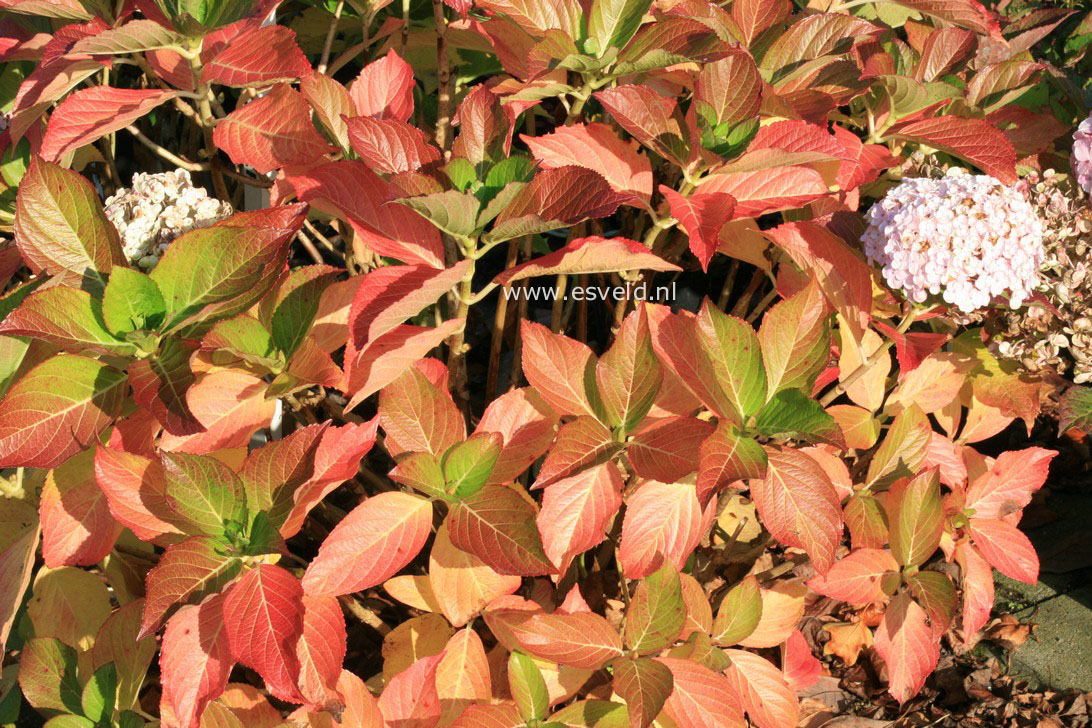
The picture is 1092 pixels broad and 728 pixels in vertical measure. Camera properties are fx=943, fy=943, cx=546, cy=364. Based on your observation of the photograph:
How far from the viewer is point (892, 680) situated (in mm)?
1123

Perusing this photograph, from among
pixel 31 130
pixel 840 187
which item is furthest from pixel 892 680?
pixel 31 130

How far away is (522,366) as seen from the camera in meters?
1.05

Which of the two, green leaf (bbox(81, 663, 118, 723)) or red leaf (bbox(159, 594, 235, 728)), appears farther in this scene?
green leaf (bbox(81, 663, 118, 723))

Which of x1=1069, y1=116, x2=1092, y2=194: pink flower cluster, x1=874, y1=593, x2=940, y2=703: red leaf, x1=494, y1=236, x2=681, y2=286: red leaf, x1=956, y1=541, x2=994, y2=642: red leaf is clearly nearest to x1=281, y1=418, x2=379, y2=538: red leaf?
x1=494, y1=236, x2=681, y2=286: red leaf

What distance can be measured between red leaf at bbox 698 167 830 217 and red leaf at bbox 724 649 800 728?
531 millimetres

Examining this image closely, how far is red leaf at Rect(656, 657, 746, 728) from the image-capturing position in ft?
3.21

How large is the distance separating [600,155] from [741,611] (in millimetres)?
543

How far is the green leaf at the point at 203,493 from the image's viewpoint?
2.75 ft

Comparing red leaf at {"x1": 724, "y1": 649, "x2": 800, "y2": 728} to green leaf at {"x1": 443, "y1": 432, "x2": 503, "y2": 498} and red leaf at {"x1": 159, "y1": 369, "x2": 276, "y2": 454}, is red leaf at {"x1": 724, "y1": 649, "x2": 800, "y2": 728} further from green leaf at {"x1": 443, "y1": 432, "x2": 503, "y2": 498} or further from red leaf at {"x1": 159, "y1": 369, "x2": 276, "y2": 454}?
red leaf at {"x1": 159, "y1": 369, "x2": 276, "y2": 454}

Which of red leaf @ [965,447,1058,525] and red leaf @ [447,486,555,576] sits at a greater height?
red leaf @ [447,486,555,576]

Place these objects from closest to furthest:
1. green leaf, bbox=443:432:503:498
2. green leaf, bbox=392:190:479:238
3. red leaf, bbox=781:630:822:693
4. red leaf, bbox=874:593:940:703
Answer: green leaf, bbox=392:190:479:238, green leaf, bbox=443:432:503:498, red leaf, bbox=874:593:940:703, red leaf, bbox=781:630:822:693

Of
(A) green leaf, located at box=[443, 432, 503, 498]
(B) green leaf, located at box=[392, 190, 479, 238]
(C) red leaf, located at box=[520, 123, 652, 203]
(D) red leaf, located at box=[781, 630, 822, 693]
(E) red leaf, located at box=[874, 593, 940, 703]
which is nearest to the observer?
A: (B) green leaf, located at box=[392, 190, 479, 238]

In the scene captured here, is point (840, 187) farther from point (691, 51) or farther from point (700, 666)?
point (700, 666)

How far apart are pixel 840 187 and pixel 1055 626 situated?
3.17 feet
